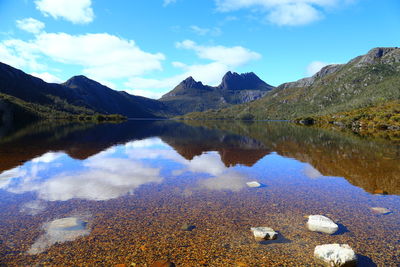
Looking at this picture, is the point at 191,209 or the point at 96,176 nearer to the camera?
the point at 191,209

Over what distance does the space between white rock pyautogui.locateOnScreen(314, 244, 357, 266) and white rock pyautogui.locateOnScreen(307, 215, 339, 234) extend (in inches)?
108

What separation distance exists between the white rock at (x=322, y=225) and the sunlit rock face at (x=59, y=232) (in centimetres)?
1419

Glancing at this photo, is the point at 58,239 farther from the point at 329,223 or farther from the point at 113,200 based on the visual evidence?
the point at 329,223

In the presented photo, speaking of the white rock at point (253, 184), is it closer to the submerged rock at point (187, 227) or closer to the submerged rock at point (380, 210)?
the submerged rock at point (380, 210)

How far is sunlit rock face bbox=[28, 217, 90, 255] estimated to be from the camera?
12741 mm

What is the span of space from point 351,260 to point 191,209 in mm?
10635

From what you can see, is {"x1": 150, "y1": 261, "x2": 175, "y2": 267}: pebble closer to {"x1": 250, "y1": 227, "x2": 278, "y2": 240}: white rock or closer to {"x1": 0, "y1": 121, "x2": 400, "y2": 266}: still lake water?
{"x1": 0, "y1": 121, "x2": 400, "y2": 266}: still lake water

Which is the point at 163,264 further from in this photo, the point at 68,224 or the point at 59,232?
the point at 68,224

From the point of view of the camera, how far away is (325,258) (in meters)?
11.7

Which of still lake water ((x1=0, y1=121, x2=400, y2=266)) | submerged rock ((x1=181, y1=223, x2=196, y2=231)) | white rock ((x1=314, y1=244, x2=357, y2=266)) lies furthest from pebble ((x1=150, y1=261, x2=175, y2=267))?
white rock ((x1=314, y1=244, x2=357, y2=266))

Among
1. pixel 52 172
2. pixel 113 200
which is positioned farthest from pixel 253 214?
pixel 52 172

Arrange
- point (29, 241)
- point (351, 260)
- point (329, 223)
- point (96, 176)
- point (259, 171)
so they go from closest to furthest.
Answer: point (351, 260), point (29, 241), point (329, 223), point (96, 176), point (259, 171)

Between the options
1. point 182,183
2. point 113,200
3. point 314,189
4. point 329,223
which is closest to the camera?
point 329,223

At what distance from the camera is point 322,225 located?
49.2 ft
